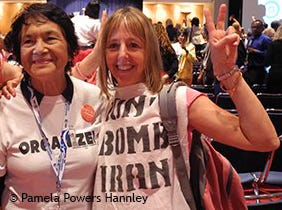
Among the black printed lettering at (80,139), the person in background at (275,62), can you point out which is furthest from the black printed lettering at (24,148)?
the person in background at (275,62)

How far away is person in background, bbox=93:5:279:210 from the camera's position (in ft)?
4.71

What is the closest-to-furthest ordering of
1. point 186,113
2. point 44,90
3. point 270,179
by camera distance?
point 186,113 → point 44,90 → point 270,179

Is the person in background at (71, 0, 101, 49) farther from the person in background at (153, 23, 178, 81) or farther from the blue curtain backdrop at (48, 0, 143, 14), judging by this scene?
the blue curtain backdrop at (48, 0, 143, 14)

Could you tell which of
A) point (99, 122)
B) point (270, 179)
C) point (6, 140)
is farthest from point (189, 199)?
point (270, 179)

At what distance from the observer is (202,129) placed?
4.91 ft

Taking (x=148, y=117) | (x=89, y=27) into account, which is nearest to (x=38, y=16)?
(x=148, y=117)

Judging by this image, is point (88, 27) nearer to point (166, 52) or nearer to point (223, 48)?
point (166, 52)

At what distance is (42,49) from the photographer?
1641 mm

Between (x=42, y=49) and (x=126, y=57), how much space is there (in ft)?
0.95

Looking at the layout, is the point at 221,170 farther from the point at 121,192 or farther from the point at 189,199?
the point at 121,192

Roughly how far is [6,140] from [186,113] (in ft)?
2.06

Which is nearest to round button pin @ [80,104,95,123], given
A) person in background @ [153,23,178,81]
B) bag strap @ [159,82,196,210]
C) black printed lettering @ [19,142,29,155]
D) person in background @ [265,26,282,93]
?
black printed lettering @ [19,142,29,155]

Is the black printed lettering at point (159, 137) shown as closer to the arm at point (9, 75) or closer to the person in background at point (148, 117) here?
the person in background at point (148, 117)

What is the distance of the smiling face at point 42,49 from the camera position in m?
1.65
